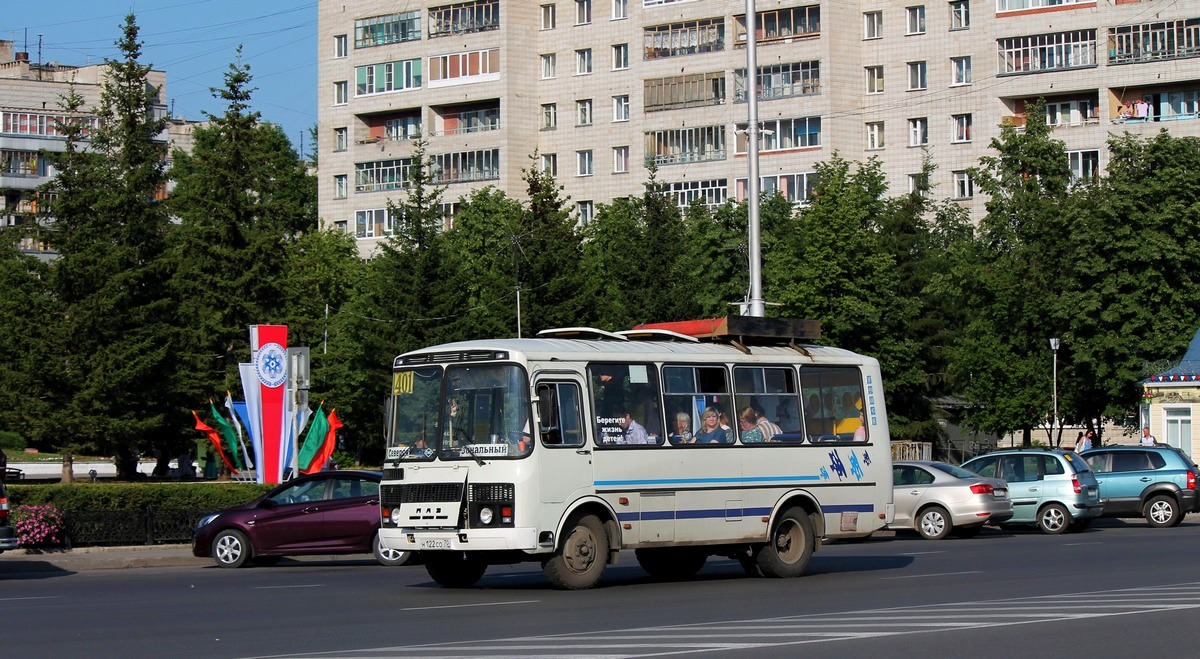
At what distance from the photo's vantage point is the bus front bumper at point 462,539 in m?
17.9

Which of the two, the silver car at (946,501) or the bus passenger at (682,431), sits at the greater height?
the bus passenger at (682,431)

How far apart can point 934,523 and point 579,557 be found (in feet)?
45.5

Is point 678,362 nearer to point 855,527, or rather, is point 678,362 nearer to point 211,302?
point 855,527

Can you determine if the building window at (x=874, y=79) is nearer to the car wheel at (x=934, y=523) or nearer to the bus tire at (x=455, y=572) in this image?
the car wheel at (x=934, y=523)

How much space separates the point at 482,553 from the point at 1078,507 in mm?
16978

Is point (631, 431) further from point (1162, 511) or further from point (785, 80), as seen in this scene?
point (785, 80)

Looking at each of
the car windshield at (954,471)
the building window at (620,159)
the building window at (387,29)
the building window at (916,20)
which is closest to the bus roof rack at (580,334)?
the car windshield at (954,471)

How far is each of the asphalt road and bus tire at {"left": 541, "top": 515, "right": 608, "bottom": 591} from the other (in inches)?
7.6

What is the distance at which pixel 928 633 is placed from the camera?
1376 cm

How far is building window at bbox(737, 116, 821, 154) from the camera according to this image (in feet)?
255

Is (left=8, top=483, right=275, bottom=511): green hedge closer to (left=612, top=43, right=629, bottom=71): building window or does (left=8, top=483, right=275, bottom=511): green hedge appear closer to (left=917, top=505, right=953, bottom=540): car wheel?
(left=917, top=505, right=953, bottom=540): car wheel

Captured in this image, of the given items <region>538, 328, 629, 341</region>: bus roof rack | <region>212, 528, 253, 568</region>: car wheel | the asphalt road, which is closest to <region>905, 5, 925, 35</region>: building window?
the asphalt road

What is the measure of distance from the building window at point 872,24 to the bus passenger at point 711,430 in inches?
2432

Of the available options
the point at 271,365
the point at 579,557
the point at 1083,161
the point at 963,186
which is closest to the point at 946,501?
the point at 271,365
